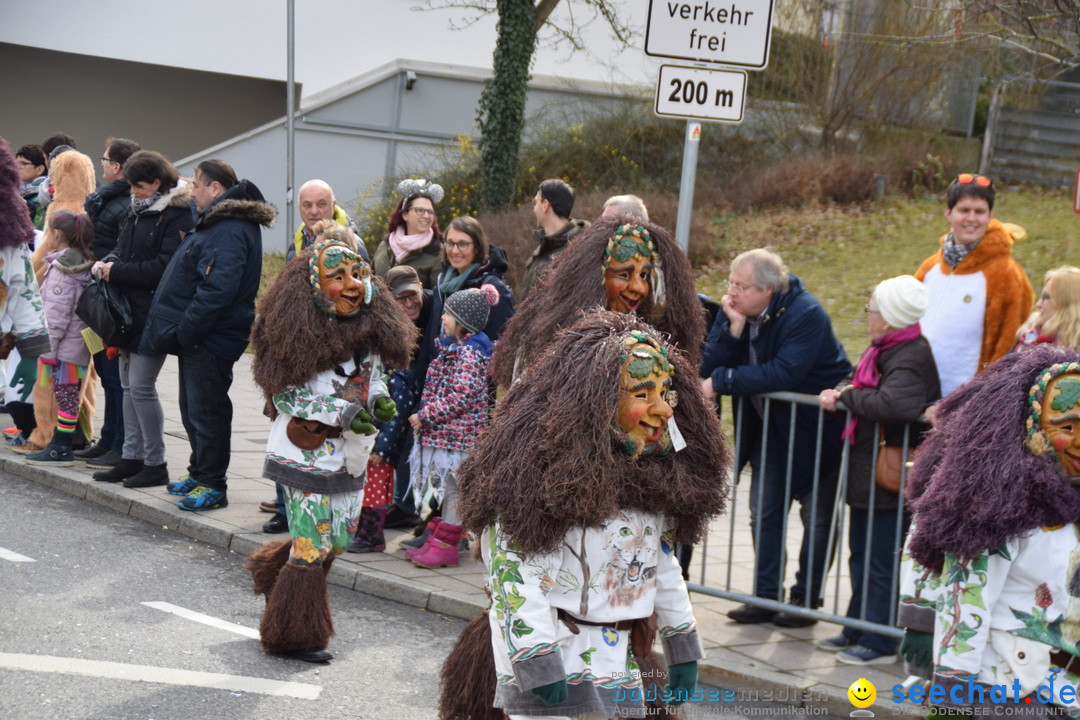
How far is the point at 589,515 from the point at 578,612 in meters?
0.29

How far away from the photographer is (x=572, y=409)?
Answer: 134 inches

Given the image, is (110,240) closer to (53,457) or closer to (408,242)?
(53,457)

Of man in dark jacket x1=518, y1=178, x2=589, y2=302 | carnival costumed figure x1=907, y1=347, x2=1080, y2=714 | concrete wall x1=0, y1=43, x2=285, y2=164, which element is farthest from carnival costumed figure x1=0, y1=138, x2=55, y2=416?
concrete wall x1=0, y1=43, x2=285, y2=164

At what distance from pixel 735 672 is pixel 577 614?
2.40m

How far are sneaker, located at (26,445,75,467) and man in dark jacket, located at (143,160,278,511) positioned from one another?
162 cm

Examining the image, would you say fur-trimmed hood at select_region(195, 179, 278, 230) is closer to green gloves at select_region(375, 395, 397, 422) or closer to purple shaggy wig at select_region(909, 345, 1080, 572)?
green gloves at select_region(375, 395, 397, 422)

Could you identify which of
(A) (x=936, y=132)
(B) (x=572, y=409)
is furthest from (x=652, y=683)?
(A) (x=936, y=132)

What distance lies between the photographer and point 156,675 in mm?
5246

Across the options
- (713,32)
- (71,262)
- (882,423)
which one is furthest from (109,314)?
(882,423)

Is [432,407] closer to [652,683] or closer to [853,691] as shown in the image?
[853,691]

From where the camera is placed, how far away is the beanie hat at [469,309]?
6.85 meters

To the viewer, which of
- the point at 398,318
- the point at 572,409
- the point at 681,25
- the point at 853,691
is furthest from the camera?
the point at 681,25

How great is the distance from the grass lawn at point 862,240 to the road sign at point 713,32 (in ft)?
24.0

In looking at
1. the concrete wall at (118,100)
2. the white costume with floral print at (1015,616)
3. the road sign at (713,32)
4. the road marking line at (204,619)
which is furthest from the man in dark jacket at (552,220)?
the concrete wall at (118,100)
